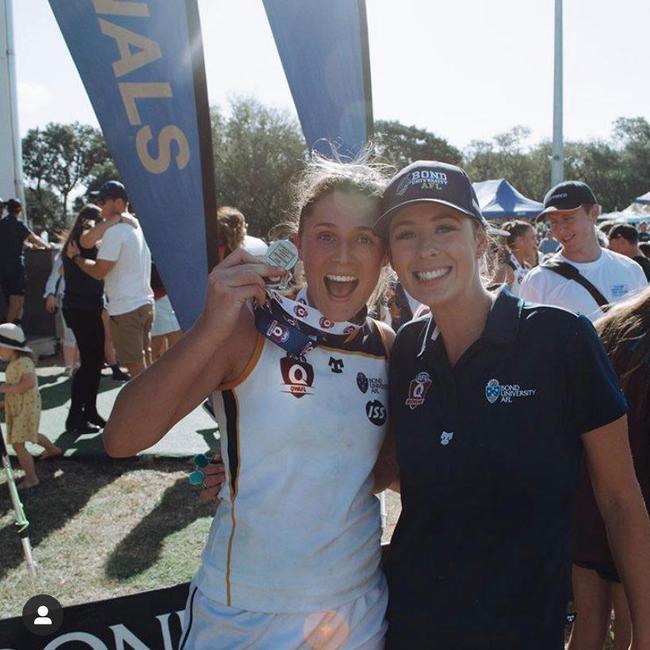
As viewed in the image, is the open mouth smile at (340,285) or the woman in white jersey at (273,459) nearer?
the woman in white jersey at (273,459)

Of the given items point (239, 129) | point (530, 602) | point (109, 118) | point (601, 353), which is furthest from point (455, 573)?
point (239, 129)

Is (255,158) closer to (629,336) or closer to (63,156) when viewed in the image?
(63,156)

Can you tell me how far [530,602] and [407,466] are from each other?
419 mm

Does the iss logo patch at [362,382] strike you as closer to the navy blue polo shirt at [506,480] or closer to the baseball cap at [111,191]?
the navy blue polo shirt at [506,480]

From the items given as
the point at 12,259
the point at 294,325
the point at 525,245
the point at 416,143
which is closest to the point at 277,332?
the point at 294,325

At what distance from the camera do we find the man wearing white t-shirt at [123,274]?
5.75 meters

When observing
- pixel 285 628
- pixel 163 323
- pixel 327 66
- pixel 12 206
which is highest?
pixel 12 206

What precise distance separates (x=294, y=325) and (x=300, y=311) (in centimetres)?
6

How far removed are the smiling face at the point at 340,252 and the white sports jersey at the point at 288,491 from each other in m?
0.20

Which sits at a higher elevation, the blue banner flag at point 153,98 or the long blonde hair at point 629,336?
the blue banner flag at point 153,98

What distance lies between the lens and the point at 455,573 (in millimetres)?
1621

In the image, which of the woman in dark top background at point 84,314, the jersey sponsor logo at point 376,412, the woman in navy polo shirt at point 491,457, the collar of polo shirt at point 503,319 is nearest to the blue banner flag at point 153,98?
the woman in navy polo shirt at point 491,457

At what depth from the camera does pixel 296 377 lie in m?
1.68

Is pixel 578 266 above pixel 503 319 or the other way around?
above
